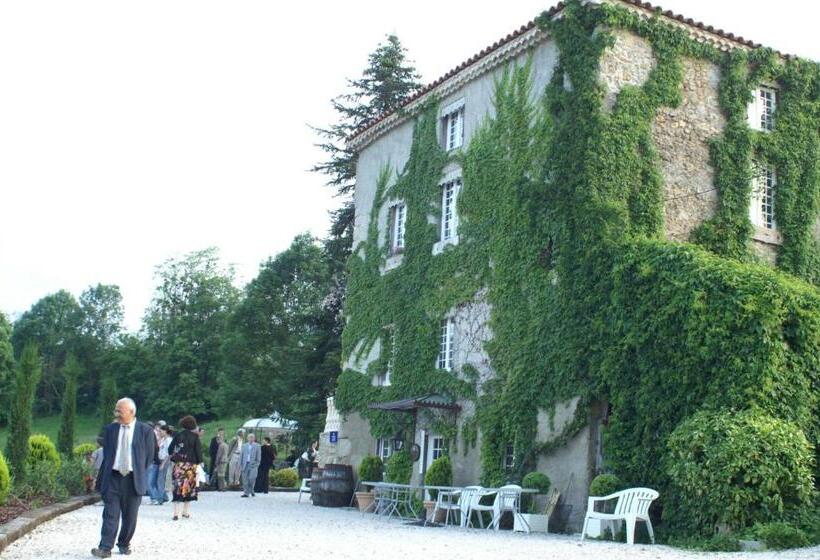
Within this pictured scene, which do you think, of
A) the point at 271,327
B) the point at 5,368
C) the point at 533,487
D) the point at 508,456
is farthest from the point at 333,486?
the point at 5,368

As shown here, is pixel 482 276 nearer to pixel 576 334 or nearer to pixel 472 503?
pixel 576 334

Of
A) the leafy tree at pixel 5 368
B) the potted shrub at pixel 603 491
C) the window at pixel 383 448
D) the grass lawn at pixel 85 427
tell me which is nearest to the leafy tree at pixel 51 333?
the grass lawn at pixel 85 427

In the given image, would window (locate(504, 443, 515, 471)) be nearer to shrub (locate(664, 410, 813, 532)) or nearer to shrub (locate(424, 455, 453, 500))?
shrub (locate(424, 455, 453, 500))

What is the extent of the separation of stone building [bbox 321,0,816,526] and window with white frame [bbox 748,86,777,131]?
0.07 ft

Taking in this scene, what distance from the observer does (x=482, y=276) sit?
Answer: 72.3 ft

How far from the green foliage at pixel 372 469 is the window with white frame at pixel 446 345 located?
10.4 feet

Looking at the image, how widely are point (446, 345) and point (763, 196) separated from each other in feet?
24.6

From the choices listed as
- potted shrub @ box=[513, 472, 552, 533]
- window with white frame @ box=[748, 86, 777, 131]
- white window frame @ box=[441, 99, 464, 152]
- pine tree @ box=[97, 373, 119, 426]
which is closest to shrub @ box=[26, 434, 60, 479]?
pine tree @ box=[97, 373, 119, 426]

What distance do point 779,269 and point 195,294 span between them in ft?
171

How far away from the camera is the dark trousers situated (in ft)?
35.1

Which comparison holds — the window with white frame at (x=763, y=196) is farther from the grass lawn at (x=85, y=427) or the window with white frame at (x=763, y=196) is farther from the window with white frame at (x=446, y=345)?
the grass lawn at (x=85, y=427)

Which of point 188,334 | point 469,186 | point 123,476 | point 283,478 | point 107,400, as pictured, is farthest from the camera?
point 188,334

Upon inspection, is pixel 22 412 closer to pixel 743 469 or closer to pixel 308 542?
pixel 308 542

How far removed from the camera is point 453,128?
24406mm
